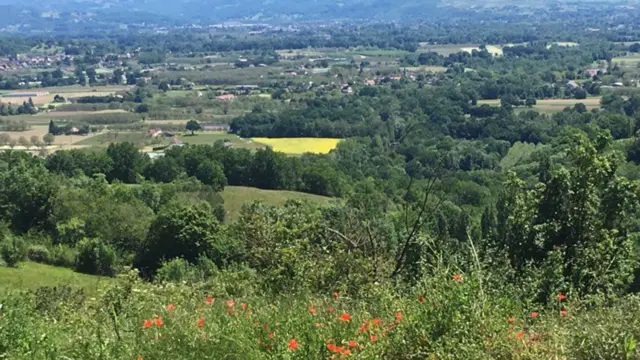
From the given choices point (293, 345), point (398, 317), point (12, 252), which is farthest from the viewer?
point (12, 252)

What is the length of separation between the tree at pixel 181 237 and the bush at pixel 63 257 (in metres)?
2.40

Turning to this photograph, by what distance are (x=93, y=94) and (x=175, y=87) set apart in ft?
33.8

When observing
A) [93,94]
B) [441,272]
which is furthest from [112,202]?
[93,94]

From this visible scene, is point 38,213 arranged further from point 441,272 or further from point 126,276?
point 441,272

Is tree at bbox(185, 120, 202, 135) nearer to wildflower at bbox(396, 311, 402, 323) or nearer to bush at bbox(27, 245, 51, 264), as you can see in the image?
bush at bbox(27, 245, 51, 264)

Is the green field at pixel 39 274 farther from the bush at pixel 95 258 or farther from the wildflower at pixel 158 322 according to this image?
the wildflower at pixel 158 322

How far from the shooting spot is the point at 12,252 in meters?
25.5

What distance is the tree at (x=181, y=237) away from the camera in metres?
26.5

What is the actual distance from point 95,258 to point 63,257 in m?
1.48

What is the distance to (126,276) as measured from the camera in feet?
21.5

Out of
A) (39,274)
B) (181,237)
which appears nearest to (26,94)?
(181,237)

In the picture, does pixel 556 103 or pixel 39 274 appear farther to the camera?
pixel 556 103

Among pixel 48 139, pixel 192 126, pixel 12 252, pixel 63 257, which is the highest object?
pixel 12 252

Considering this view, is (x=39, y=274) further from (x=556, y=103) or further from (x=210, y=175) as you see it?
(x=556, y=103)
